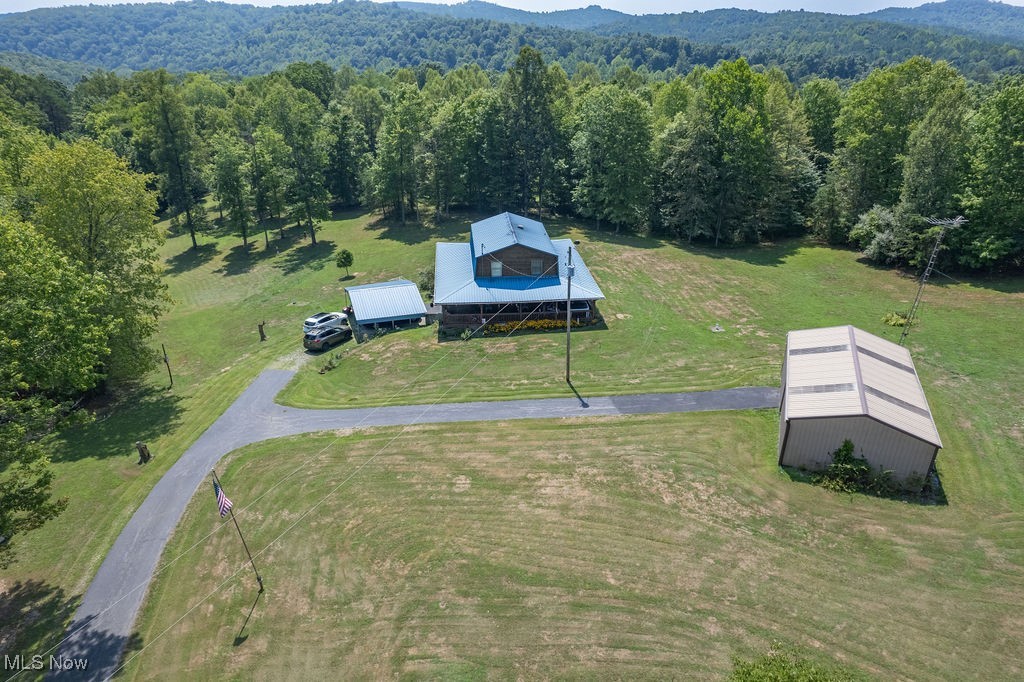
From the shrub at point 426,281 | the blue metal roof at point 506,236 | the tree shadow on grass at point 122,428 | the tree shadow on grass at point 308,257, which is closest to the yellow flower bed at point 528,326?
the blue metal roof at point 506,236

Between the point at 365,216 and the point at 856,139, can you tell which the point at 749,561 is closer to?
the point at 856,139

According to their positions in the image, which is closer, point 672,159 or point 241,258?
point 672,159

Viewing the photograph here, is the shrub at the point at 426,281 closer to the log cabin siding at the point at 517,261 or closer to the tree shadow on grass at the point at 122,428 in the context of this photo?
the log cabin siding at the point at 517,261

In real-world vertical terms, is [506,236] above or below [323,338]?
above

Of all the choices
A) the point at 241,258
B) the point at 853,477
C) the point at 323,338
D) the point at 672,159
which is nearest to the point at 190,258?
the point at 241,258

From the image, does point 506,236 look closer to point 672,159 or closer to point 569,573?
point 672,159

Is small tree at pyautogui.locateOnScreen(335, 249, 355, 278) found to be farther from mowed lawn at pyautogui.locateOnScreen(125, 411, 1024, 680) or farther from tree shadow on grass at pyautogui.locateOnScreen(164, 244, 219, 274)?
mowed lawn at pyautogui.locateOnScreen(125, 411, 1024, 680)
